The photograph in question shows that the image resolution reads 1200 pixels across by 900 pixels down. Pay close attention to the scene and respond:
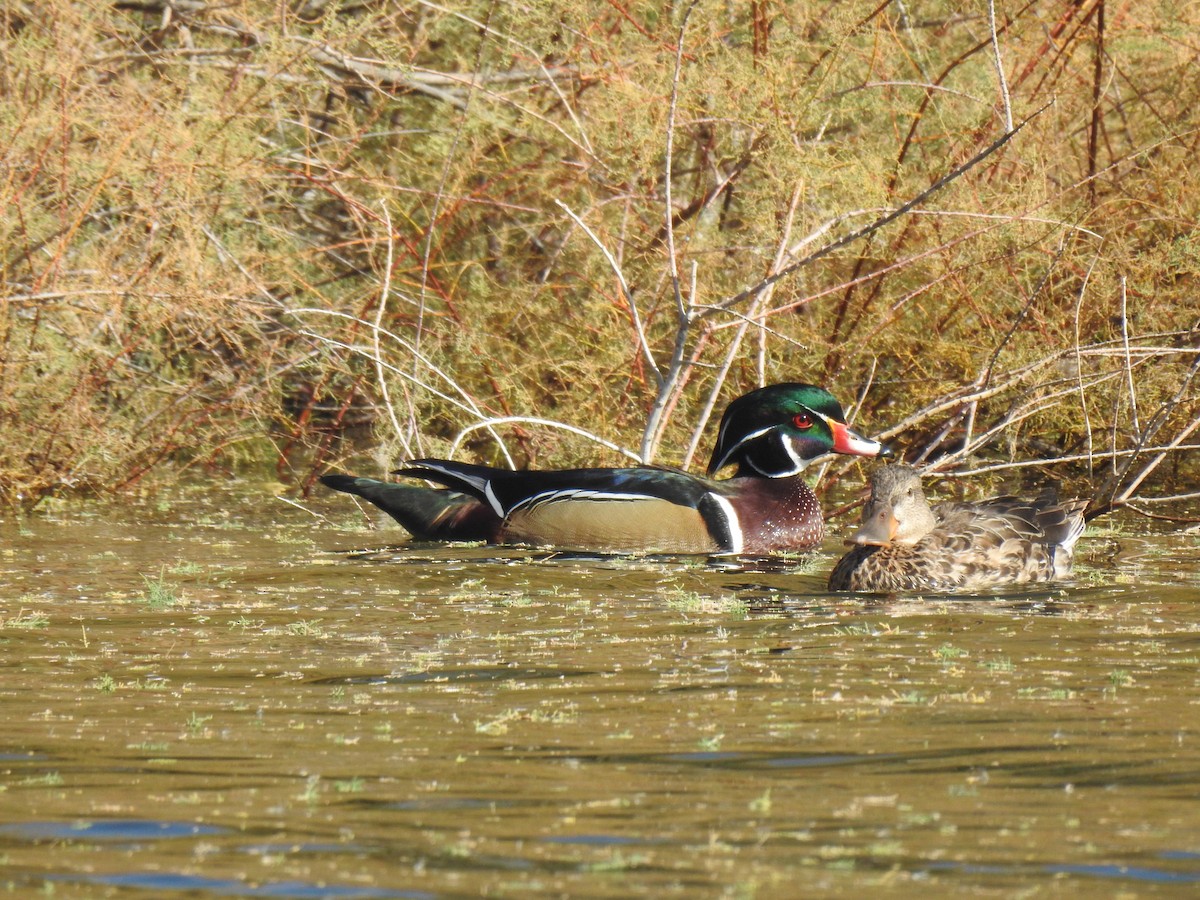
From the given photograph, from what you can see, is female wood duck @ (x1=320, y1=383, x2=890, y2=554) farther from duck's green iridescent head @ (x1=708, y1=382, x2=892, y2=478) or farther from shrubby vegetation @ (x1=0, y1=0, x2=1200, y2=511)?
shrubby vegetation @ (x1=0, y1=0, x2=1200, y2=511)

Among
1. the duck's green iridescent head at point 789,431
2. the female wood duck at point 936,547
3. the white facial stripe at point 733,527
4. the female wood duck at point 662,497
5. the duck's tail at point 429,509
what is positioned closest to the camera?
the female wood duck at point 936,547

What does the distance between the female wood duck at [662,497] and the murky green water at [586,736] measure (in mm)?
1076

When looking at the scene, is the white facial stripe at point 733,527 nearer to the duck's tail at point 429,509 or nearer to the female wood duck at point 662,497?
the female wood duck at point 662,497

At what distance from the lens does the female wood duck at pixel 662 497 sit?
852cm

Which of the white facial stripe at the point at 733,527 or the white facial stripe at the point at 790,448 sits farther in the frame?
the white facial stripe at the point at 790,448

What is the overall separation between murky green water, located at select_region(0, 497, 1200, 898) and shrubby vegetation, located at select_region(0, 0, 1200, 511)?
2.09m

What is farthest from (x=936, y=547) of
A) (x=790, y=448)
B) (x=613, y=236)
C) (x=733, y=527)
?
(x=613, y=236)

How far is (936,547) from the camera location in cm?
734

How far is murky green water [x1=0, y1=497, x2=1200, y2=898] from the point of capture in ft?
11.3

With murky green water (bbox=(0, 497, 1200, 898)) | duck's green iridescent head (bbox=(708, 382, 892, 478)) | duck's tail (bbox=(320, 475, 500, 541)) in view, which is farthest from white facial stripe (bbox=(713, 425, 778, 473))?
murky green water (bbox=(0, 497, 1200, 898))

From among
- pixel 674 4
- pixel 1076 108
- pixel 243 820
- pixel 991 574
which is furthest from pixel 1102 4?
pixel 243 820

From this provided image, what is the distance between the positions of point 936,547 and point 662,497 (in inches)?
61.7

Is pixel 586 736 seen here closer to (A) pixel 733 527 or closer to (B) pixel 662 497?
(B) pixel 662 497

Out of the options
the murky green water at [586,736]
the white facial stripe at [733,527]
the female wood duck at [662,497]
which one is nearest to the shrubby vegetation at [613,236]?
the female wood duck at [662,497]
